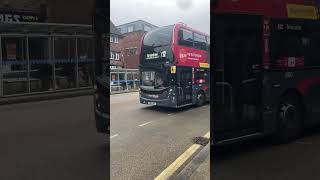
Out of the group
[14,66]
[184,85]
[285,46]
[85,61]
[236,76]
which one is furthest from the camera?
[285,46]

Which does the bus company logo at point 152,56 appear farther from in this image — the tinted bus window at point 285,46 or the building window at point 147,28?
the tinted bus window at point 285,46

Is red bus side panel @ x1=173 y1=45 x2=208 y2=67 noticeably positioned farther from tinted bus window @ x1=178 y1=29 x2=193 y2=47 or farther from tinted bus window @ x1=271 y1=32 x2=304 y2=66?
tinted bus window @ x1=271 y1=32 x2=304 y2=66

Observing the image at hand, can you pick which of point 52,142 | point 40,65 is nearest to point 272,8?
point 40,65

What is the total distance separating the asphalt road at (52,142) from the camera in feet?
5.93

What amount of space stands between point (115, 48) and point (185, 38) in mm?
341

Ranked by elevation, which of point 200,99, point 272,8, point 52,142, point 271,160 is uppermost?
point 272,8

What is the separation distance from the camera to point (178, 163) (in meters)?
1.86

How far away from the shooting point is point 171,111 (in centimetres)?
193

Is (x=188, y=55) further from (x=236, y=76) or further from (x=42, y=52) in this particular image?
(x=42, y=52)

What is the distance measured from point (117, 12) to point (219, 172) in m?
0.98

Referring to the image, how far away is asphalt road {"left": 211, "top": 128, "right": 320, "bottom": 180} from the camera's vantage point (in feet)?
6.78

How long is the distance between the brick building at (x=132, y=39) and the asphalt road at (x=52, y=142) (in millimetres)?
263

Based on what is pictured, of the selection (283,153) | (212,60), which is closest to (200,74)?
(212,60)

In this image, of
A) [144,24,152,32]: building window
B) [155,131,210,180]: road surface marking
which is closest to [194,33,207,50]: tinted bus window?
[144,24,152,32]: building window
